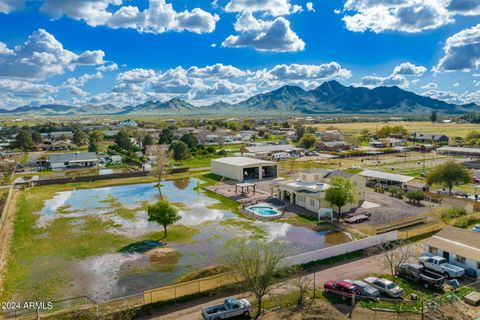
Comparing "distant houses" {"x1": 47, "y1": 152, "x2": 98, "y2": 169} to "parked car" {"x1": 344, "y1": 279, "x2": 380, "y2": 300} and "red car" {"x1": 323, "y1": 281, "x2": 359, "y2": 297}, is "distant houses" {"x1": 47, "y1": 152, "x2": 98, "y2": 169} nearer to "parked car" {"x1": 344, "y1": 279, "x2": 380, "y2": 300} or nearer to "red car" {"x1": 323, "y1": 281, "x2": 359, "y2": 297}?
"red car" {"x1": 323, "y1": 281, "x2": 359, "y2": 297}

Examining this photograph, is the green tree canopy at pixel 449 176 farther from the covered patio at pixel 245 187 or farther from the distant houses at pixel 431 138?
the distant houses at pixel 431 138

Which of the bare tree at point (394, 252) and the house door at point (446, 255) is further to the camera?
the house door at point (446, 255)

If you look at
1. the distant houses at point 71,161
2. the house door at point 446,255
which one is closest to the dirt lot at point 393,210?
the house door at point 446,255

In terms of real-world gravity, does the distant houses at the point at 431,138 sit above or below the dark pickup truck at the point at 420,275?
above

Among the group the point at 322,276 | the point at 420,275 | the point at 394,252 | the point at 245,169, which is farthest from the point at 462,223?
the point at 245,169

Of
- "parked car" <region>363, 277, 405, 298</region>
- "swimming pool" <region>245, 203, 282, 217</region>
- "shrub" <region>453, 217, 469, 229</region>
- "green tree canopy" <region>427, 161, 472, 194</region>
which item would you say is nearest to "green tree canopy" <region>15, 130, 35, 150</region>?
"swimming pool" <region>245, 203, 282, 217</region>

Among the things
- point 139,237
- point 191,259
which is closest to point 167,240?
point 139,237

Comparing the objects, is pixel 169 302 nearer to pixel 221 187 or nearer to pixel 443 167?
pixel 221 187
